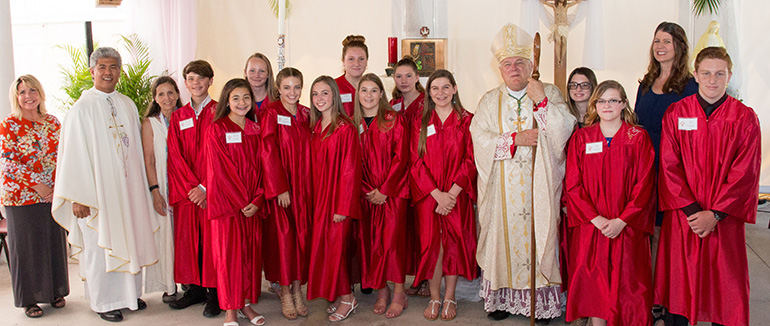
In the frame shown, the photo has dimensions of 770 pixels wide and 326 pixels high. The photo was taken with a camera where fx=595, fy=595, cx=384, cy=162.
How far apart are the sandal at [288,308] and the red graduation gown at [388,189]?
51 cm

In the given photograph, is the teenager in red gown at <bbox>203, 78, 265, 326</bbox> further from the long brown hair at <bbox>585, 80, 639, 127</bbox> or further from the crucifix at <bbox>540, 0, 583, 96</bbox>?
the crucifix at <bbox>540, 0, 583, 96</bbox>

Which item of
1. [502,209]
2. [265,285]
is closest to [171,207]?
[265,285]

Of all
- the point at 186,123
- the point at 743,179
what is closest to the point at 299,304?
the point at 186,123

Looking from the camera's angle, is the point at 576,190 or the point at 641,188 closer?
the point at 641,188

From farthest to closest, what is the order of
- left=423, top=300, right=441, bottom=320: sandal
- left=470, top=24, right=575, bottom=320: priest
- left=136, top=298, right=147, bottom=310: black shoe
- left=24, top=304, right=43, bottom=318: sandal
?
left=136, top=298, right=147, bottom=310: black shoe
left=24, top=304, right=43, bottom=318: sandal
left=423, top=300, right=441, bottom=320: sandal
left=470, top=24, right=575, bottom=320: priest

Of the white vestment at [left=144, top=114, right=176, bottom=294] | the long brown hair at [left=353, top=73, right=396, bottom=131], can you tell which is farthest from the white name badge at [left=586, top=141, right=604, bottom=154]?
the white vestment at [left=144, top=114, right=176, bottom=294]

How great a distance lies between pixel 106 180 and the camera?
3.93m

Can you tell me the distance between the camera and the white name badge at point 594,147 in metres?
3.31

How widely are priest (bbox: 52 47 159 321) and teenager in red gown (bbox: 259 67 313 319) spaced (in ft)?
2.96

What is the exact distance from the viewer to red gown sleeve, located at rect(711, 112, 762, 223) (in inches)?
120

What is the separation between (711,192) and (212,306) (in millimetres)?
3146

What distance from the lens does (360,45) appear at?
14.5 ft

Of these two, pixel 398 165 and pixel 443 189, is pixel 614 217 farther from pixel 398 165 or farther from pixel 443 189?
pixel 398 165

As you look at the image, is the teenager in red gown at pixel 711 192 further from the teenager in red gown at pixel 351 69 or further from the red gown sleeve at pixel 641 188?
the teenager in red gown at pixel 351 69
